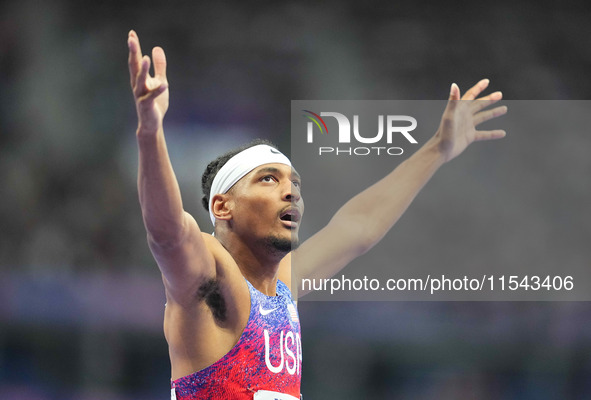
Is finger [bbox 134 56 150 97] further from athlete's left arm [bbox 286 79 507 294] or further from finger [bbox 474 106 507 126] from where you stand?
finger [bbox 474 106 507 126]

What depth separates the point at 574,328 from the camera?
4809mm

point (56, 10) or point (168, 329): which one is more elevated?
point (56, 10)

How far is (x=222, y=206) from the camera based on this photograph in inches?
128

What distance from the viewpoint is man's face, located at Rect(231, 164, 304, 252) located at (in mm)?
3105

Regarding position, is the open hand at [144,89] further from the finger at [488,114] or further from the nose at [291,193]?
the finger at [488,114]

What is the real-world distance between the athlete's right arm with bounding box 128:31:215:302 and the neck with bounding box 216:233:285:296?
0.44 m

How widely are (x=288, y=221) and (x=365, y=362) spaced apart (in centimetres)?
228

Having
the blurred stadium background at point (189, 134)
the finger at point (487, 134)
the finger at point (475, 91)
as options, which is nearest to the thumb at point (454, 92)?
the finger at point (475, 91)

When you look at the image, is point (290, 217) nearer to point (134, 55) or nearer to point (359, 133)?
point (359, 133)

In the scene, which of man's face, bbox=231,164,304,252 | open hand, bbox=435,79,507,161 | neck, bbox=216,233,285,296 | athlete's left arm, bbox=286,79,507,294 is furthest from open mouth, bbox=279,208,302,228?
open hand, bbox=435,79,507,161

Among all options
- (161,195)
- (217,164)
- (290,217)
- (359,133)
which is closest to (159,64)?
(161,195)

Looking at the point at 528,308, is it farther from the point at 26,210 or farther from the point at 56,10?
the point at 56,10

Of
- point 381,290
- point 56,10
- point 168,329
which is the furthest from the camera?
point 56,10

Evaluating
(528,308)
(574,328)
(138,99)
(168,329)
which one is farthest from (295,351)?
(574,328)
